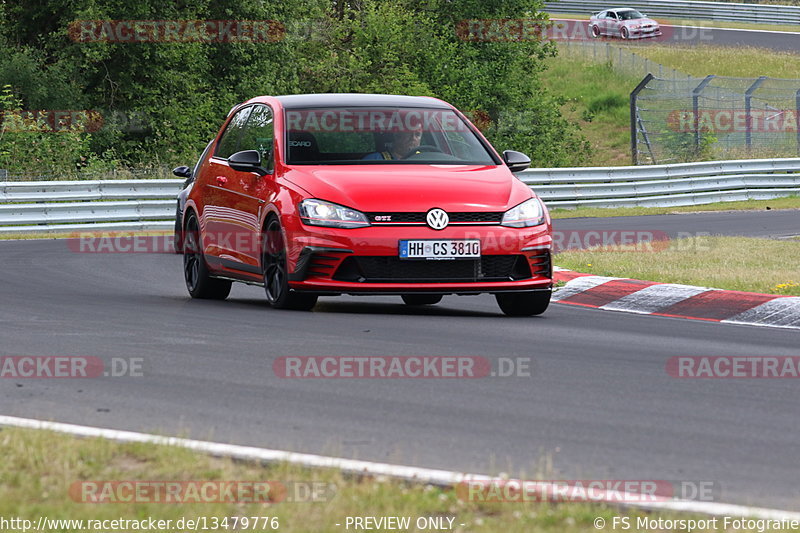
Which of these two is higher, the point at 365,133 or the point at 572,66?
the point at 365,133

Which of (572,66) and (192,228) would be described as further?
(572,66)

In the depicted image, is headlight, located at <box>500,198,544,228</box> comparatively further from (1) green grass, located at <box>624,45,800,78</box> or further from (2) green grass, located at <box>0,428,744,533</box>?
(1) green grass, located at <box>624,45,800,78</box>

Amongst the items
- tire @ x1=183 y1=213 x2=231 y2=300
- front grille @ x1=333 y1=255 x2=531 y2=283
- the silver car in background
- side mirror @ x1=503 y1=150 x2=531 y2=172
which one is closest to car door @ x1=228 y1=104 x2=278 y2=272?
tire @ x1=183 y1=213 x2=231 y2=300

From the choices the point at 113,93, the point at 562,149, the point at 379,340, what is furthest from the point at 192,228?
the point at 562,149

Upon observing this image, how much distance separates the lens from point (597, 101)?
5250 cm

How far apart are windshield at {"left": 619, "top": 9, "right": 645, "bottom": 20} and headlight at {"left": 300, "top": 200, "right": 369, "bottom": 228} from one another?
172ft

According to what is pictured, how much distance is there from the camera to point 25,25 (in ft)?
109

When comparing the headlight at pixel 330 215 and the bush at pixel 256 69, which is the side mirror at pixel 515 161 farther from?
the bush at pixel 256 69

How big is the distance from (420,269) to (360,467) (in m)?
4.98

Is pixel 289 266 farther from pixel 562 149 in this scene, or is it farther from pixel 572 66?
pixel 572 66

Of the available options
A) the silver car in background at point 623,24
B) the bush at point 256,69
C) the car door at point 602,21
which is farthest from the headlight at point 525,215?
the car door at point 602,21

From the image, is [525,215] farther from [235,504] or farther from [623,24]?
[623,24]

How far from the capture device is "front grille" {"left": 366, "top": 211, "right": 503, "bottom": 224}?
9.75 m

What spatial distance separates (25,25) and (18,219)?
1220 cm
